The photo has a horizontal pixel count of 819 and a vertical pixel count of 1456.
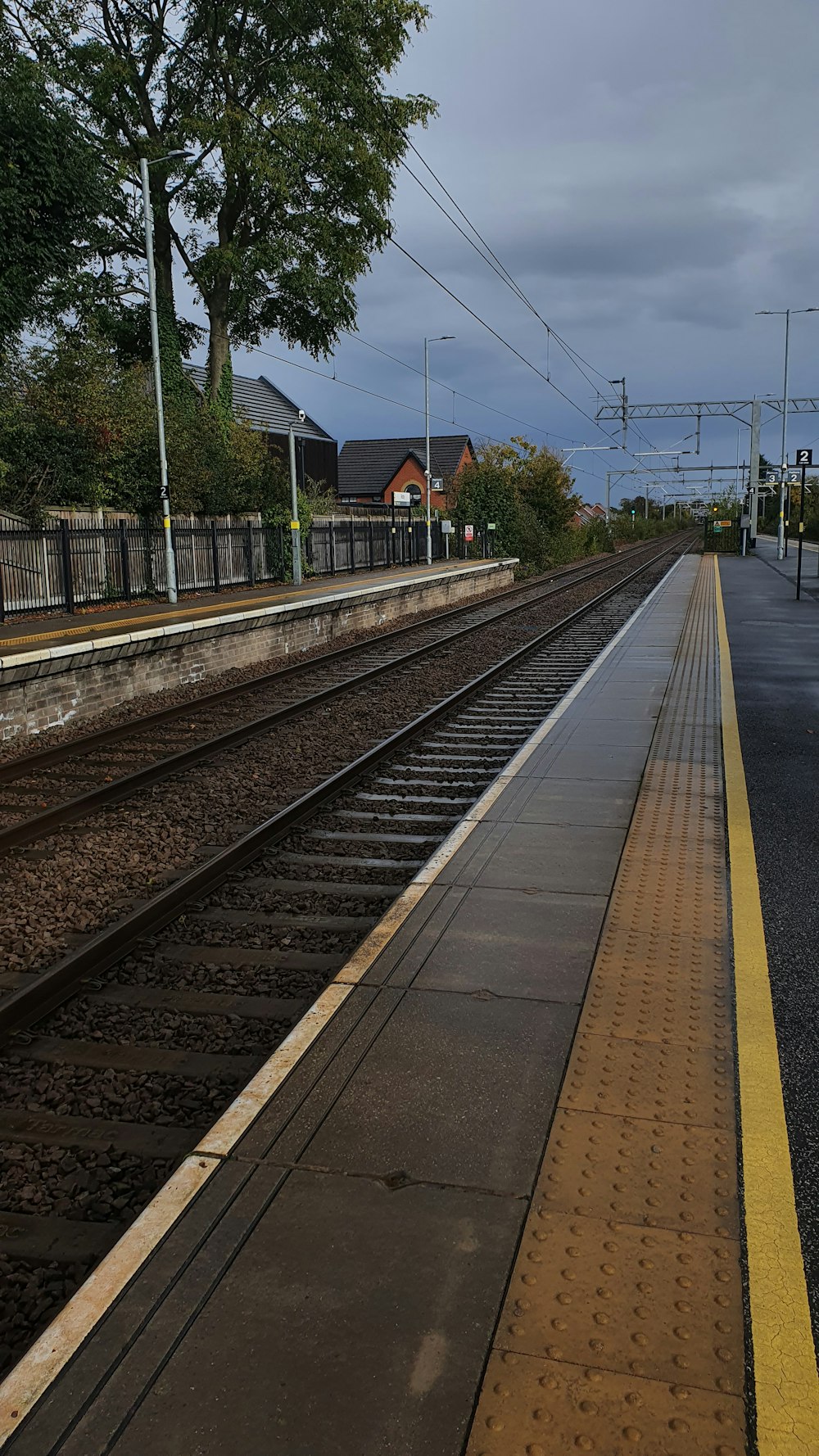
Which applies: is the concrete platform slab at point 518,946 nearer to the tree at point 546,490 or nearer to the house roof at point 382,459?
the tree at point 546,490

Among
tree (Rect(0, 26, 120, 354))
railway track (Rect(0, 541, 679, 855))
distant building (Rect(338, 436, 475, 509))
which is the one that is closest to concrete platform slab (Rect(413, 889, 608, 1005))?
railway track (Rect(0, 541, 679, 855))

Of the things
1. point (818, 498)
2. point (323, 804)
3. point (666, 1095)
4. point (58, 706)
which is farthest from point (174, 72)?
point (818, 498)

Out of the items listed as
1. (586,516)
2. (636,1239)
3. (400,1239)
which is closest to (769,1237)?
(636,1239)

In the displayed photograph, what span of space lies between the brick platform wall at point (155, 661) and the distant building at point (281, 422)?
20999mm

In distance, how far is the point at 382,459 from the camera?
7238 cm

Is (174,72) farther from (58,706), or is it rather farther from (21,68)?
(58,706)

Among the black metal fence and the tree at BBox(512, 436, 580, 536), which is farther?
the tree at BBox(512, 436, 580, 536)

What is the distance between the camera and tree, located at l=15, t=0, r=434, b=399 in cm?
2988

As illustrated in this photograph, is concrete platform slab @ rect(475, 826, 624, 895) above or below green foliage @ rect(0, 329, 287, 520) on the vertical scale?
below

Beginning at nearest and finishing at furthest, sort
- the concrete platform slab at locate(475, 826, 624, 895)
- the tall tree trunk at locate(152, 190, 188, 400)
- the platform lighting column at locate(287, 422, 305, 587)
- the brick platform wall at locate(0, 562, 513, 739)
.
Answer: the concrete platform slab at locate(475, 826, 624, 895), the brick platform wall at locate(0, 562, 513, 739), the platform lighting column at locate(287, 422, 305, 587), the tall tree trunk at locate(152, 190, 188, 400)

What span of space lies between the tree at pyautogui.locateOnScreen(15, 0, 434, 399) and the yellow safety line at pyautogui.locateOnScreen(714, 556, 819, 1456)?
30.7 meters

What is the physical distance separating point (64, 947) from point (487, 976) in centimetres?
241

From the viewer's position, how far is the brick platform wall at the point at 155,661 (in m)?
12.0

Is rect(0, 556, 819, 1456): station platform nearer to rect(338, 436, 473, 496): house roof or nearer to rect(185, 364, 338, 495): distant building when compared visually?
rect(185, 364, 338, 495): distant building
